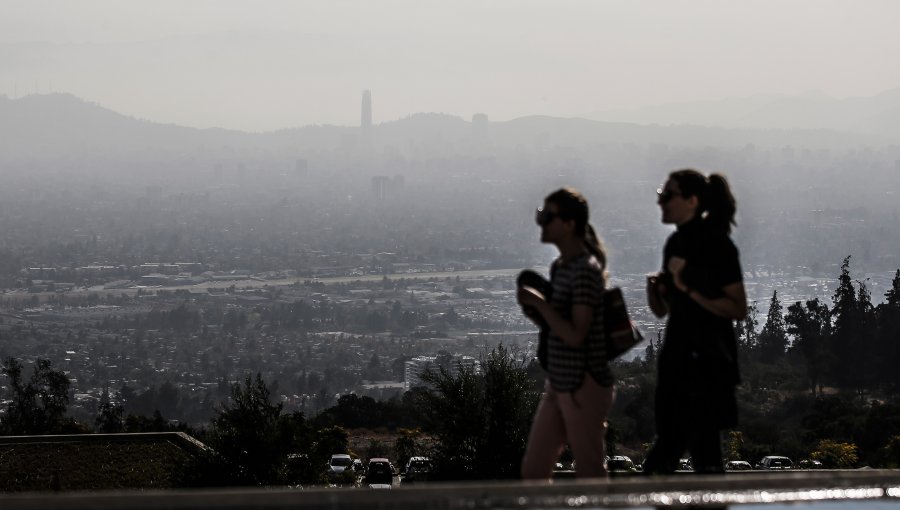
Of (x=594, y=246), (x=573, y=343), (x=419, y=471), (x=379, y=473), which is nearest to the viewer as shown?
(x=573, y=343)

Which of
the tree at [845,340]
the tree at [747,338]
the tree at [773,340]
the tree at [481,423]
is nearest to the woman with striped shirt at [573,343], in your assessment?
the tree at [481,423]

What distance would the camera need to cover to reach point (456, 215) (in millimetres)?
193875

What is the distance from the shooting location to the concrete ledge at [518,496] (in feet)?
12.6

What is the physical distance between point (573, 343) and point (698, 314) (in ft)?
1.70

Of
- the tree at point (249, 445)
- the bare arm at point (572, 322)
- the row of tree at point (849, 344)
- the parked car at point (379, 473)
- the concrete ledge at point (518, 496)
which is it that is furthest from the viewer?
the row of tree at point (849, 344)

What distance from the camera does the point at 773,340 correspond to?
194ft

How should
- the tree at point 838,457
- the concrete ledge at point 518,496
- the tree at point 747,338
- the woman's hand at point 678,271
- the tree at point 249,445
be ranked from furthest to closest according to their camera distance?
the tree at point 747,338
the tree at point 838,457
the tree at point 249,445
the woman's hand at point 678,271
the concrete ledge at point 518,496

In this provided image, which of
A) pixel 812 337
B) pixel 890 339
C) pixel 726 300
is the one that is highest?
pixel 726 300

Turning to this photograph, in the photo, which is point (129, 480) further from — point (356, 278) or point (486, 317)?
point (356, 278)

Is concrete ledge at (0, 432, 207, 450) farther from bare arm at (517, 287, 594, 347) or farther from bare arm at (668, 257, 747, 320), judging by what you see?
bare arm at (668, 257, 747, 320)

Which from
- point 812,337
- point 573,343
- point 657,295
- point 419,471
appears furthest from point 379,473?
point 812,337

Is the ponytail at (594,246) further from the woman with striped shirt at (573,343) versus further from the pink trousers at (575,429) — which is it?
the pink trousers at (575,429)

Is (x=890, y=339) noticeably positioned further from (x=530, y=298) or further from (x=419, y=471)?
(x=530, y=298)

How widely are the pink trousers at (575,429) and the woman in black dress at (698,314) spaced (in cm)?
29
